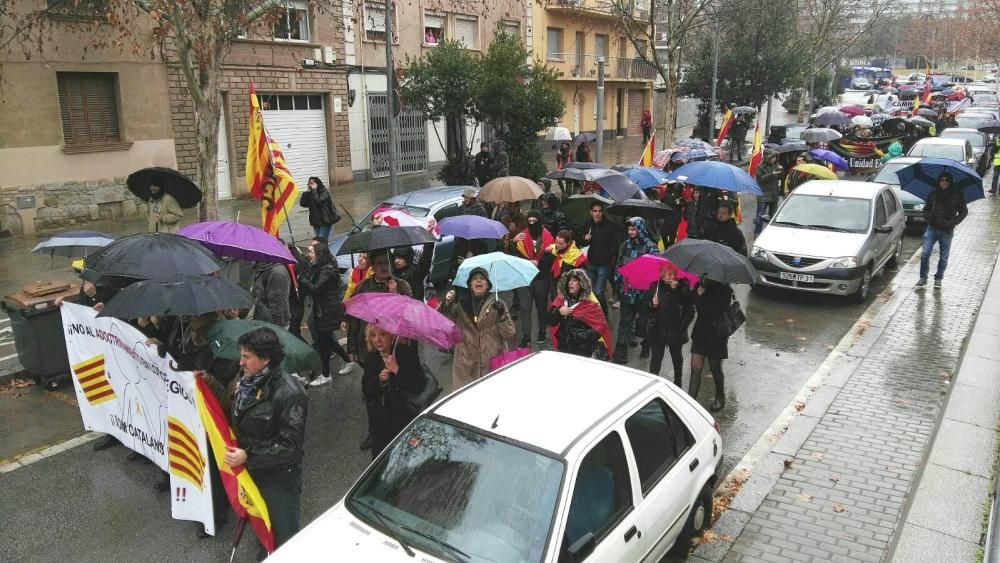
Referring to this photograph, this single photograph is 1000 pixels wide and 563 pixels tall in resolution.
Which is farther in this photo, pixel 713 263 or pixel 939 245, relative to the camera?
pixel 939 245

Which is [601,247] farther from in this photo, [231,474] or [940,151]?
[940,151]

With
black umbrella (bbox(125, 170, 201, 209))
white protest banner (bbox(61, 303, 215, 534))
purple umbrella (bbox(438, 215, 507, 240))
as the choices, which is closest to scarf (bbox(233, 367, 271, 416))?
white protest banner (bbox(61, 303, 215, 534))

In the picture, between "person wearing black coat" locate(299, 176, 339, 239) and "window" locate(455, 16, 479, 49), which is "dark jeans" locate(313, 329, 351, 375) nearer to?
"person wearing black coat" locate(299, 176, 339, 239)

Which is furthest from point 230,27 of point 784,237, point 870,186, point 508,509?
point 508,509

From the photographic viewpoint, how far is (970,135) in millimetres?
25938

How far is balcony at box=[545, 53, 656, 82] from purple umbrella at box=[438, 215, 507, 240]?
27754mm

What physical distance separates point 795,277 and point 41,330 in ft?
32.1

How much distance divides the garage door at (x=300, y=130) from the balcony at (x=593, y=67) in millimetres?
14905

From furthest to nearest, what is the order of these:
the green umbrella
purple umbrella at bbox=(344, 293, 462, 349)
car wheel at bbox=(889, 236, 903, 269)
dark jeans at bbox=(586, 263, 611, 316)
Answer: car wheel at bbox=(889, 236, 903, 269)
dark jeans at bbox=(586, 263, 611, 316)
purple umbrella at bbox=(344, 293, 462, 349)
the green umbrella

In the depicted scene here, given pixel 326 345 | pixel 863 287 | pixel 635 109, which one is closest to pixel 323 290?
pixel 326 345

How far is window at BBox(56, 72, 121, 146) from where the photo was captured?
17000 mm

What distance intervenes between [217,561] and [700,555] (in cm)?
328

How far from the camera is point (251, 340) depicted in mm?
4547

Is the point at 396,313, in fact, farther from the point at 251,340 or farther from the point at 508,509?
the point at 508,509
